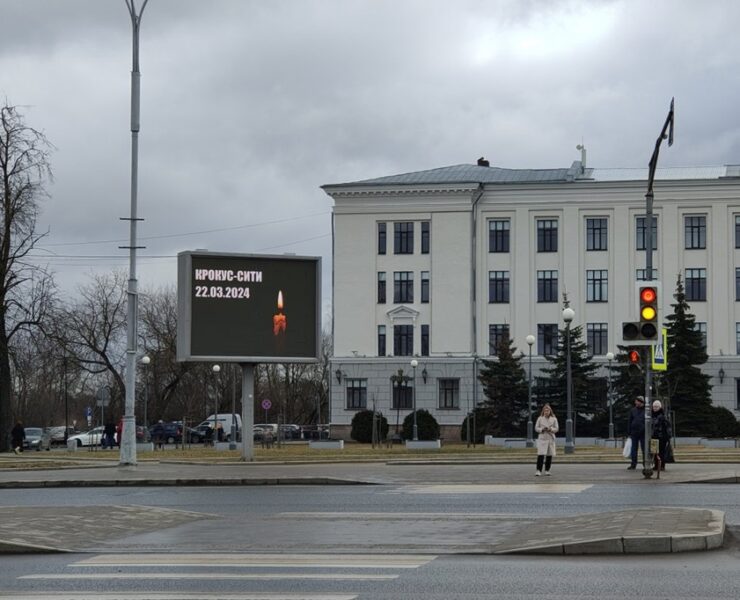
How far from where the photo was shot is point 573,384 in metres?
74.6

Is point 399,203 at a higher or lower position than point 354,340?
higher

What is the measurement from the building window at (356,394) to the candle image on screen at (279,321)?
138 ft

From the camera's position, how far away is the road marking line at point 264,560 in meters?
13.2

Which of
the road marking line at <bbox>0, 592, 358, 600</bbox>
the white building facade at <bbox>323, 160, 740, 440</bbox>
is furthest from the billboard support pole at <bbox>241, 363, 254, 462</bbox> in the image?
the white building facade at <bbox>323, 160, 740, 440</bbox>

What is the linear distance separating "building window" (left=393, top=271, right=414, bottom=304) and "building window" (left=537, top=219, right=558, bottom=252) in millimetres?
8544

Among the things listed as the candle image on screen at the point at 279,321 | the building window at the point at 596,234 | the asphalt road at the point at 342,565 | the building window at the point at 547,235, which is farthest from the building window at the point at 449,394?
the asphalt road at the point at 342,565

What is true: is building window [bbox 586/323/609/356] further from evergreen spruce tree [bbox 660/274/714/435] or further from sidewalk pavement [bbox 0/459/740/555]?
sidewalk pavement [bbox 0/459/740/555]

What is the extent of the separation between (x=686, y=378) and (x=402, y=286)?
65.0 feet

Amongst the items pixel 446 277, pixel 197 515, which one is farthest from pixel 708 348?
pixel 197 515

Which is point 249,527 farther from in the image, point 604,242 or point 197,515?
point 604,242

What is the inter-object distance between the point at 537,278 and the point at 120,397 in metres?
38.4

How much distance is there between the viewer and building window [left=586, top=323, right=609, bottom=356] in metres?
81.6

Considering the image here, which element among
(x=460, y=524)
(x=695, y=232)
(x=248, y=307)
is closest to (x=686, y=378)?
(x=695, y=232)

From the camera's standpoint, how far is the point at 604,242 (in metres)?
81.9
